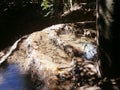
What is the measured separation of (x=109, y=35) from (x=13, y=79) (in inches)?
163

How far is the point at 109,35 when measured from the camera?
17.6 ft

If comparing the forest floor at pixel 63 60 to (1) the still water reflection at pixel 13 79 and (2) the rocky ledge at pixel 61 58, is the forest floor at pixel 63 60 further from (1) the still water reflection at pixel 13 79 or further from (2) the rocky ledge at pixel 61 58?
(1) the still water reflection at pixel 13 79

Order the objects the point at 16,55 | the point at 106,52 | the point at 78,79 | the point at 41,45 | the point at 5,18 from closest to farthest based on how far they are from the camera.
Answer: the point at 106,52 → the point at 78,79 → the point at 41,45 → the point at 16,55 → the point at 5,18

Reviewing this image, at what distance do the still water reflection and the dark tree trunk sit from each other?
9.60ft

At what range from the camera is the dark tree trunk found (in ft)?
17.2

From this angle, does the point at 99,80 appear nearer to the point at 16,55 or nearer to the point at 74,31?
the point at 74,31

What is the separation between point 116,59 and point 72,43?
3204 millimetres

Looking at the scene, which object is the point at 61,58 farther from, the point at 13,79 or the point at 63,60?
the point at 13,79

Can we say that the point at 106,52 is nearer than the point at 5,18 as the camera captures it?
Yes

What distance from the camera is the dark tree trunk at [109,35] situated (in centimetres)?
525

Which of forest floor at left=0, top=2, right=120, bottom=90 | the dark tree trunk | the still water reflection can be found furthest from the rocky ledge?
the dark tree trunk

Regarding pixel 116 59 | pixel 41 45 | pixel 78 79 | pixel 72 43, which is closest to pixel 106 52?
pixel 116 59

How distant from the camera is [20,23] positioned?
17.5 meters

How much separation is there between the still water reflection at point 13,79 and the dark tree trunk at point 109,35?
2.93m
